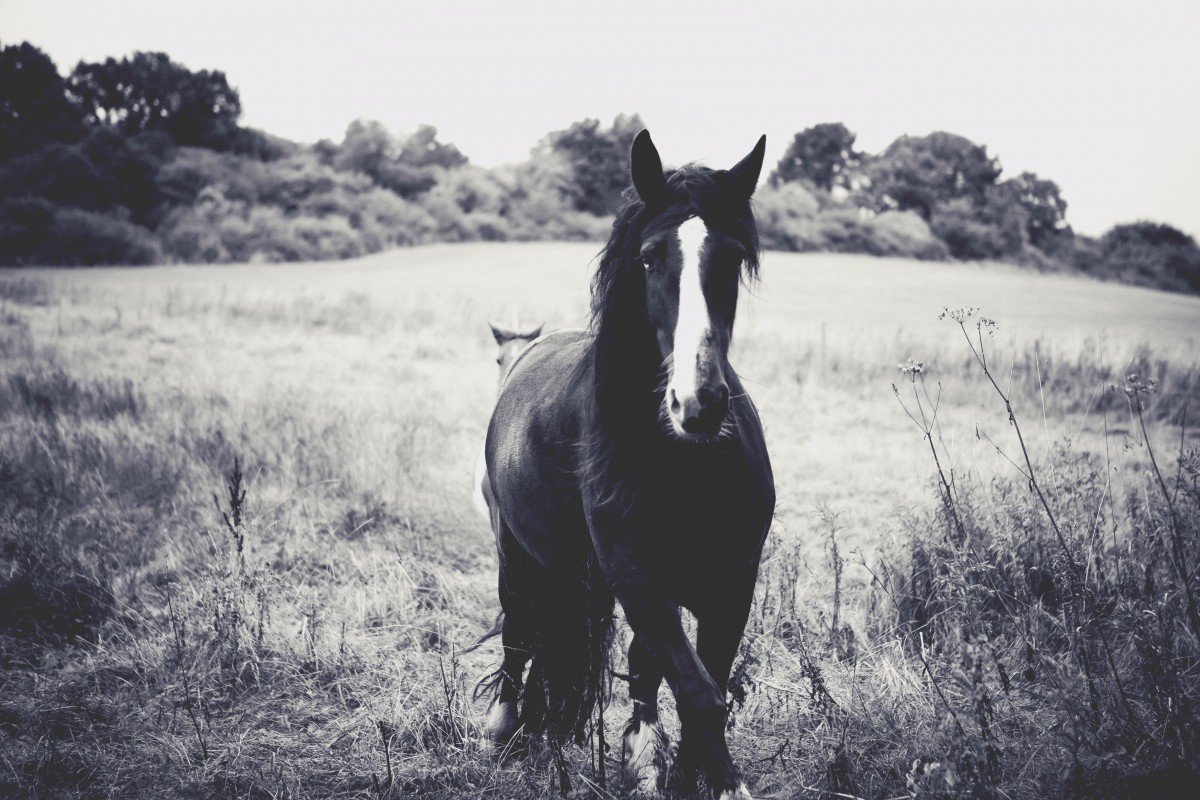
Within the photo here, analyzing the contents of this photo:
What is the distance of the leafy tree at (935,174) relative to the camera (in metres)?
42.4

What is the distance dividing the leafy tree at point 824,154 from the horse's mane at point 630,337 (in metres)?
48.7

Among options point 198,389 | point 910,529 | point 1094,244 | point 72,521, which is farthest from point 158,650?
point 1094,244

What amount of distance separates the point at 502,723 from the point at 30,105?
4330cm

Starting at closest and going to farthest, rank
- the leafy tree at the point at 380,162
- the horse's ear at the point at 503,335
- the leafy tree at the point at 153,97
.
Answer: the horse's ear at the point at 503,335 < the leafy tree at the point at 153,97 < the leafy tree at the point at 380,162

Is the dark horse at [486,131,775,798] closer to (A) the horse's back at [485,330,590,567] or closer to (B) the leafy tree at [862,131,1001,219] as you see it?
(A) the horse's back at [485,330,590,567]

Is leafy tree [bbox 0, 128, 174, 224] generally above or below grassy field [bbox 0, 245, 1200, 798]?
above

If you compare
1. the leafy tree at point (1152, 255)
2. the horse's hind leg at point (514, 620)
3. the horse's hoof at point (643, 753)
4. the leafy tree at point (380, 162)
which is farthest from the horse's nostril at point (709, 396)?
the leafy tree at point (380, 162)

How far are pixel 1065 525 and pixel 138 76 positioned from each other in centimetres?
5029

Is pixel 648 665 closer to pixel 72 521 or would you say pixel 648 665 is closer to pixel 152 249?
pixel 72 521

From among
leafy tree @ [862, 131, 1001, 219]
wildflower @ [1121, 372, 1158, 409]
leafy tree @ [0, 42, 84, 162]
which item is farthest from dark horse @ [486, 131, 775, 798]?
leafy tree @ [862, 131, 1001, 219]

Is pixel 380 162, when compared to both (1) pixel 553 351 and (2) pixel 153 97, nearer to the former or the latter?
(2) pixel 153 97

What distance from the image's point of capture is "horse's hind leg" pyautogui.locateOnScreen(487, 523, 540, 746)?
2.92 m

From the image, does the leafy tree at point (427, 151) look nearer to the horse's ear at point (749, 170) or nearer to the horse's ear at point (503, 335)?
the horse's ear at point (503, 335)

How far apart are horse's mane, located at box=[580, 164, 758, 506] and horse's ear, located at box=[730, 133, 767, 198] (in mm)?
35
